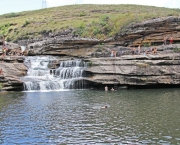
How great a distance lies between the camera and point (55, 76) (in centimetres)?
5309

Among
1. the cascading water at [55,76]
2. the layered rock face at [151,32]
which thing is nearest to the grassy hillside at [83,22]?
the layered rock face at [151,32]

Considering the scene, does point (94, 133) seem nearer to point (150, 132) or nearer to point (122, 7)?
point (150, 132)

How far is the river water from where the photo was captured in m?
21.9

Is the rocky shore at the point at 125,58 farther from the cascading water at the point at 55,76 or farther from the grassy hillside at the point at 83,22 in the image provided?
the grassy hillside at the point at 83,22

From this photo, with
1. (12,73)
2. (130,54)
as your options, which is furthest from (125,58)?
(12,73)

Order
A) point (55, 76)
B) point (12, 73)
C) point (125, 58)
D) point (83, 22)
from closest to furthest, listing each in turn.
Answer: point (125, 58) → point (12, 73) → point (55, 76) → point (83, 22)

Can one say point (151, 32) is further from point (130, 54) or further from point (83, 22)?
point (83, 22)

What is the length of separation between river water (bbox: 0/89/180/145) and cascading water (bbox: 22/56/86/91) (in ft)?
29.2

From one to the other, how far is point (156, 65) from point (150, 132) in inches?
1047

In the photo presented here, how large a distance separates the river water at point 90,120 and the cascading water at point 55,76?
8.90 metres

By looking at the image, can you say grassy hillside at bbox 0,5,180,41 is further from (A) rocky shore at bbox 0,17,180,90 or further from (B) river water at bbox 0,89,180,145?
(B) river water at bbox 0,89,180,145

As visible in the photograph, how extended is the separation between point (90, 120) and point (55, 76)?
26796mm

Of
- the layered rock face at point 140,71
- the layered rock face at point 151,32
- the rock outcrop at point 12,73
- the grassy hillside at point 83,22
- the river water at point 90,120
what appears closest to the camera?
the river water at point 90,120

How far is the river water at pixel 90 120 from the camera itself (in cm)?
2191
